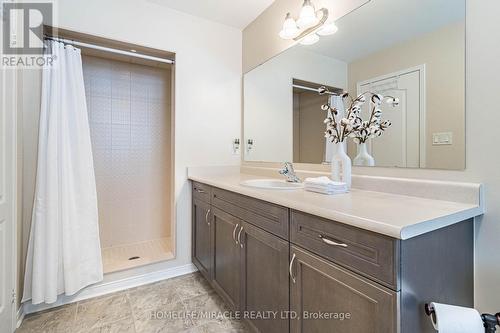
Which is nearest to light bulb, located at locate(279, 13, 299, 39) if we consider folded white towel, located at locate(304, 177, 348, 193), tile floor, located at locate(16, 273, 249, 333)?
folded white towel, located at locate(304, 177, 348, 193)

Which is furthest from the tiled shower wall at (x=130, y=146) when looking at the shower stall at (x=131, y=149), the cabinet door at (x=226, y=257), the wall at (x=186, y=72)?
the cabinet door at (x=226, y=257)

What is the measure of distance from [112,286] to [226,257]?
1085 mm

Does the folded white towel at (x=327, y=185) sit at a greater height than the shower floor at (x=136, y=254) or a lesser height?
greater

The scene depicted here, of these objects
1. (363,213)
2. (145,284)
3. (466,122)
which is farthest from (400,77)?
(145,284)

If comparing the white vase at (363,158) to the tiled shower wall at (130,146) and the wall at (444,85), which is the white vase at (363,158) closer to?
the wall at (444,85)

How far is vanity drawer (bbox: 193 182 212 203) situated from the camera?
187cm

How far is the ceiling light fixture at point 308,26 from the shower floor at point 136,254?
2174mm

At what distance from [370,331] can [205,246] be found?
1.40 meters

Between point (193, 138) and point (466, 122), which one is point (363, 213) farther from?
point (193, 138)

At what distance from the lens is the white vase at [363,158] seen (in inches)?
54.3

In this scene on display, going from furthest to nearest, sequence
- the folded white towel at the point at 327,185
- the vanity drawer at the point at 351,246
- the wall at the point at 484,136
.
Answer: the folded white towel at the point at 327,185 < the wall at the point at 484,136 < the vanity drawer at the point at 351,246

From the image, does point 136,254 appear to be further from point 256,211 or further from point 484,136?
point 484,136

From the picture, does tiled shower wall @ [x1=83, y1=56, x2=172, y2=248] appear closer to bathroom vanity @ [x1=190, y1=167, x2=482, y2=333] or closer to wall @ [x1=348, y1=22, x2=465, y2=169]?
bathroom vanity @ [x1=190, y1=167, x2=482, y2=333]

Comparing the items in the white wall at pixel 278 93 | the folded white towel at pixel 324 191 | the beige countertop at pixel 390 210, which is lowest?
Answer: the beige countertop at pixel 390 210
